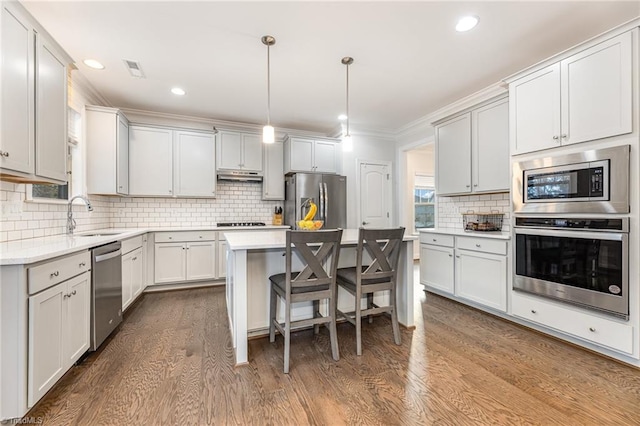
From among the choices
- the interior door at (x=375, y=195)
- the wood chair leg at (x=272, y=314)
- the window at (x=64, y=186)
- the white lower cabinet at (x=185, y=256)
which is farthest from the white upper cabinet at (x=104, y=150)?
the interior door at (x=375, y=195)

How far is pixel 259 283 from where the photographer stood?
2.62 meters

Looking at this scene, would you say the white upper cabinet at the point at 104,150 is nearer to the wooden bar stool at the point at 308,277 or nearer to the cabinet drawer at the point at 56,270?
the cabinet drawer at the point at 56,270

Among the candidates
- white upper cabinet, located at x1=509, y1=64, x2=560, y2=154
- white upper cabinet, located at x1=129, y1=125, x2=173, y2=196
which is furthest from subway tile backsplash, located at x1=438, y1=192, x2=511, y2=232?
white upper cabinet, located at x1=129, y1=125, x2=173, y2=196

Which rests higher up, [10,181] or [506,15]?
[506,15]

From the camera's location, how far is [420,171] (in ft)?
22.4

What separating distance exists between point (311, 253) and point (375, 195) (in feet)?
11.2

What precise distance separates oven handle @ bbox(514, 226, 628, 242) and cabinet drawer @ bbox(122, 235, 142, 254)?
402cm

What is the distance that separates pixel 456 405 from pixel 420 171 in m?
5.75

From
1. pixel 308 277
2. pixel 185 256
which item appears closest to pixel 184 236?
pixel 185 256

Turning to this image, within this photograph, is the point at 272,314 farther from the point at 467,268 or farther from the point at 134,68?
the point at 134,68

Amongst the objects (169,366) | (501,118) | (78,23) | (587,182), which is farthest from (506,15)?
(169,366)

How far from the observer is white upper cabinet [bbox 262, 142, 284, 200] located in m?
4.91

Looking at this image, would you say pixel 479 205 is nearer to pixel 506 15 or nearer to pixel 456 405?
pixel 506 15

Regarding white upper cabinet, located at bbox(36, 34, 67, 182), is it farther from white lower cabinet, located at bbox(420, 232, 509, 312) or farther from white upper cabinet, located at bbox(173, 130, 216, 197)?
white lower cabinet, located at bbox(420, 232, 509, 312)
